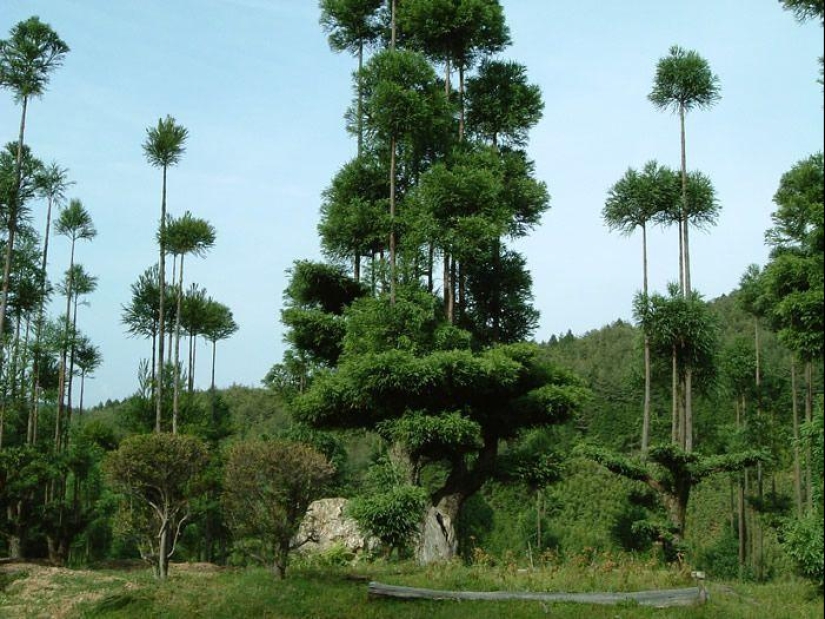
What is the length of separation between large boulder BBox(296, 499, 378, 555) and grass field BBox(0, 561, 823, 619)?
671 cm

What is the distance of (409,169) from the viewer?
22.8 meters

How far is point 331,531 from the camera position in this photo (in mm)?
24031

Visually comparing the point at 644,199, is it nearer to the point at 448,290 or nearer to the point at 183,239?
the point at 448,290

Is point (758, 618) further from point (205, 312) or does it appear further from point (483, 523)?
point (483, 523)

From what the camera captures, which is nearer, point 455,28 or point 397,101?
point 397,101

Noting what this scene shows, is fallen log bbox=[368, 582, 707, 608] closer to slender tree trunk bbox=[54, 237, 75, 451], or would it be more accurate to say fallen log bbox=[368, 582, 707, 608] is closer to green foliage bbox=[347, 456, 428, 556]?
green foliage bbox=[347, 456, 428, 556]

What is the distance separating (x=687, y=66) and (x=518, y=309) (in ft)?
25.2

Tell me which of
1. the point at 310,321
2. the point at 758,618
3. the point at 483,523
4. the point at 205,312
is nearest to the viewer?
the point at 758,618

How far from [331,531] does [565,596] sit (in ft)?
39.4

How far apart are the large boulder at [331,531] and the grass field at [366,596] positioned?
671 cm

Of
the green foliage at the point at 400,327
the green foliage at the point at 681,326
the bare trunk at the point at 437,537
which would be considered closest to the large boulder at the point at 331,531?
the bare trunk at the point at 437,537

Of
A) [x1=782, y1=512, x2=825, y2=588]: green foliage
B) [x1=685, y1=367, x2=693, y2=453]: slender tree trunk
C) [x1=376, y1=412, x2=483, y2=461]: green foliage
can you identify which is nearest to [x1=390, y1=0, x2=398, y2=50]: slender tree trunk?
[x1=376, y1=412, x2=483, y2=461]: green foliage

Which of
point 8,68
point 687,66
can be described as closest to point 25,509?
point 8,68

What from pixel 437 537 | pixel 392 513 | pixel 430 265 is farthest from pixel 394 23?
pixel 437 537
